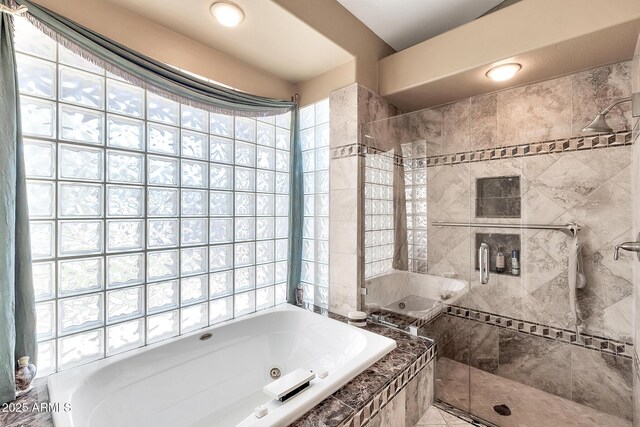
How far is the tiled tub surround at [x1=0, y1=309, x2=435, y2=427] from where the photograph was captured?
3.48ft

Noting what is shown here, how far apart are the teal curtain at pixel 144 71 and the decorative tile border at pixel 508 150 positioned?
0.75 metres

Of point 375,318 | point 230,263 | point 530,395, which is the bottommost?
point 530,395

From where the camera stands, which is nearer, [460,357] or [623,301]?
[623,301]

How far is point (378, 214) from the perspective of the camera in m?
2.04

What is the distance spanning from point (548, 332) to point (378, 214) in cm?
137

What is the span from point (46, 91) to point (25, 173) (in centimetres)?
41

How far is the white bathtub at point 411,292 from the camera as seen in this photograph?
6.26 feet

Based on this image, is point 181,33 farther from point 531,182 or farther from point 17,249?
point 531,182

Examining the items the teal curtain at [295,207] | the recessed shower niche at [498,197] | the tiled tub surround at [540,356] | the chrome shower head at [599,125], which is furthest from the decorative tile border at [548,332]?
the chrome shower head at [599,125]

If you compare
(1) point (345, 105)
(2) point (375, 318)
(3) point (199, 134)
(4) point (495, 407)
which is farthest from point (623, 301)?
(3) point (199, 134)

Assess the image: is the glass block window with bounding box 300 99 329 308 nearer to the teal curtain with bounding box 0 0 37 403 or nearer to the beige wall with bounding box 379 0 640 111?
the beige wall with bounding box 379 0 640 111

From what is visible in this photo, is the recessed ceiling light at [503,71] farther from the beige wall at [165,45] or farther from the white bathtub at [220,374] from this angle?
the white bathtub at [220,374]

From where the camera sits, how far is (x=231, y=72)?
6.50ft

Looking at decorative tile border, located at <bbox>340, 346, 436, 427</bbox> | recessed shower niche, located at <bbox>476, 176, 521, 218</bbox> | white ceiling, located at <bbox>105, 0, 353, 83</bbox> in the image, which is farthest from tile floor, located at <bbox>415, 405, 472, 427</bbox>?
white ceiling, located at <bbox>105, 0, 353, 83</bbox>
